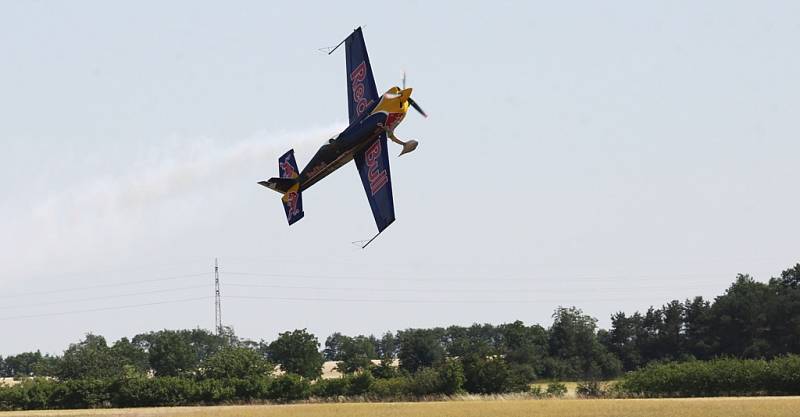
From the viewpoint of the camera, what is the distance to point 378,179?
59.9 metres

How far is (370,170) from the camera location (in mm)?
60094

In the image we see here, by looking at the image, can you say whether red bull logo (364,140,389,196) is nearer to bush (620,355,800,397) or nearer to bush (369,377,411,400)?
bush (369,377,411,400)

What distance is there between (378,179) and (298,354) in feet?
291

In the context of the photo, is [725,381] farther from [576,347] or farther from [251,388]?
[576,347]

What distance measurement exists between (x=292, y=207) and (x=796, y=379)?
150 ft

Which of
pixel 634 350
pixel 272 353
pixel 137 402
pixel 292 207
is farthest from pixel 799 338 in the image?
pixel 292 207

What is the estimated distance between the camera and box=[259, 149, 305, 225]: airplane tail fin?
66250mm

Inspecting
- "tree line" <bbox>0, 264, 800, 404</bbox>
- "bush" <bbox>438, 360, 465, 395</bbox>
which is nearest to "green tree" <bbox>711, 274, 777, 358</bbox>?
"tree line" <bbox>0, 264, 800, 404</bbox>

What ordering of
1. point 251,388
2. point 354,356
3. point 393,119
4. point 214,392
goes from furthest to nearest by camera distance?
1. point 354,356
2. point 251,388
3. point 214,392
4. point 393,119

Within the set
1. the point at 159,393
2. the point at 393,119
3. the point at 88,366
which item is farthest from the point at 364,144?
the point at 88,366

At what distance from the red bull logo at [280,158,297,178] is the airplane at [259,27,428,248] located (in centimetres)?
6

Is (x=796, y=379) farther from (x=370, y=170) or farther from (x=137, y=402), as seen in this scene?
(x=137, y=402)

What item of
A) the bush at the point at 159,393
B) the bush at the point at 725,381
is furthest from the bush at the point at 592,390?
the bush at the point at 159,393

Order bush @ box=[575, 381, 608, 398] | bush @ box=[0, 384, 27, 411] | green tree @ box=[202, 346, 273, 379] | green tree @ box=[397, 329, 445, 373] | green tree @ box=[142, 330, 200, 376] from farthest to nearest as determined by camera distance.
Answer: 1. green tree @ box=[142, 330, 200, 376]
2. green tree @ box=[397, 329, 445, 373]
3. green tree @ box=[202, 346, 273, 379]
4. bush @ box=[0, 384, 27, 411]
5. bush @ box=[575, 381, 608, 398]
